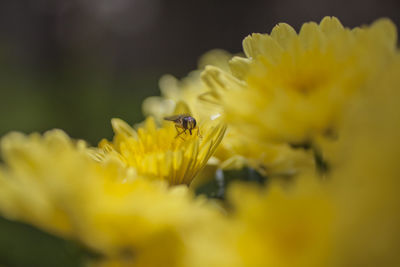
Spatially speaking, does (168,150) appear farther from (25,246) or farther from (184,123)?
(25,246)

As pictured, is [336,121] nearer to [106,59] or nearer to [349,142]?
[349,142]

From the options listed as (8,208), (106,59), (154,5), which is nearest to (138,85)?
(106,59)

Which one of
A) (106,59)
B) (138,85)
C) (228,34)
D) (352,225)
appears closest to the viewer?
(352,225)

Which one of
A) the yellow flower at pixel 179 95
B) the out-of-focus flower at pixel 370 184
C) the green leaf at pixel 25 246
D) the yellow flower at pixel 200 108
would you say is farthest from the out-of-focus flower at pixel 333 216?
the green leaf at pixel 25 246

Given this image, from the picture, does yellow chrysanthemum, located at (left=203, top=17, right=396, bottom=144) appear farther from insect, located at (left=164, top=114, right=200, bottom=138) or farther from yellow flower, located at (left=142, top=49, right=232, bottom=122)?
yellow flower, located at (left=142, top=49, right=232, bottom=122)

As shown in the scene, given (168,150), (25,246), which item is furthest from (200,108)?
(25,246)

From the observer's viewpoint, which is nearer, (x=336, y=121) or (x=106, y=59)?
(x=336, y=121)
